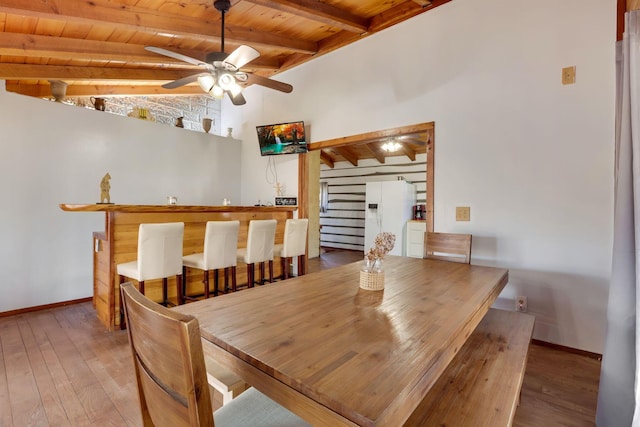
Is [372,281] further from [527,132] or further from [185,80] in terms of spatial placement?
[185,80]

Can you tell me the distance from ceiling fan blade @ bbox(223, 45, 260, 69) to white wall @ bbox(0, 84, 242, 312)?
93.6 inches

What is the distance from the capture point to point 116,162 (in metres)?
4.23

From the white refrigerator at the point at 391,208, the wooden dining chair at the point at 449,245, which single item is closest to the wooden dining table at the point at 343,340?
the wooden dining chair at the point at 449,245

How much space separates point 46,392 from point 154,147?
11.8ft

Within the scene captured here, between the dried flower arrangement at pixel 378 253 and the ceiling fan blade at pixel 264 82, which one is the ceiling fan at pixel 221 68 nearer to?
the ceiling fan blade at pixel 264 82

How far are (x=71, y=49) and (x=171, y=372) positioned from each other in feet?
12.9

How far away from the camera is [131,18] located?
2906mm

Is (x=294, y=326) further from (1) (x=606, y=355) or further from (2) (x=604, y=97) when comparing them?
(2) (x=604, y=97)

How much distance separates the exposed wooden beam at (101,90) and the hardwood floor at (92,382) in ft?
10.0

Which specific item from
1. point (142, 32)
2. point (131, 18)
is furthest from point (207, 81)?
point (142, 32)

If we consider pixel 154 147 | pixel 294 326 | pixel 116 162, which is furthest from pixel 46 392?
pixel 154 147

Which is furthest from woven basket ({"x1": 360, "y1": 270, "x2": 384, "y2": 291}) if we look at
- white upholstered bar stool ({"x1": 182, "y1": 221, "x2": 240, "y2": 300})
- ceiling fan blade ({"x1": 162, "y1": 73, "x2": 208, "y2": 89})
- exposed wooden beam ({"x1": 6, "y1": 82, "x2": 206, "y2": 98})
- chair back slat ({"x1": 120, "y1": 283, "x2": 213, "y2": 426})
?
exposed wooden beam ({"x1": 6, "y1": 82, "x2": 206, "y2": 98})

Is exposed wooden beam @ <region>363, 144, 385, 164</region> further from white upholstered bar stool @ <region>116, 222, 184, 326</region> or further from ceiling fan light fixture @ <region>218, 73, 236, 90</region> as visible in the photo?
white upholstered bar stool @ <region>116, 222, 184, 326</region>

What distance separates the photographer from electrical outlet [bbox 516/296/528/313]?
2.76 metres
